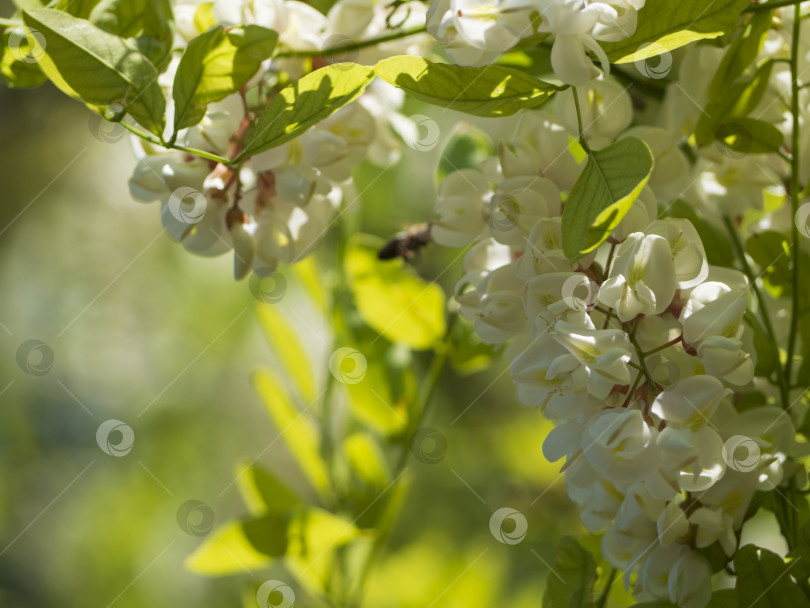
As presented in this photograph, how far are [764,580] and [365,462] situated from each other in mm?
313

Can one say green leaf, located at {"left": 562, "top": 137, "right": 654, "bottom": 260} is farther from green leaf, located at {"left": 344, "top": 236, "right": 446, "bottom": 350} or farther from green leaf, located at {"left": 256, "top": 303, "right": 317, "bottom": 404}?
green leaf, located at {"left": 256, "top": 303, "right": 317, "bottom": 404}

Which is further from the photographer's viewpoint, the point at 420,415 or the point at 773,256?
the point at 420,415

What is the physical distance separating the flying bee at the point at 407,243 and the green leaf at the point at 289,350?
0.45ft

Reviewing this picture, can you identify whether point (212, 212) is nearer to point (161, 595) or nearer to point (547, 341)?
point (547, 341)

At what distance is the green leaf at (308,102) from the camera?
12.5 inches

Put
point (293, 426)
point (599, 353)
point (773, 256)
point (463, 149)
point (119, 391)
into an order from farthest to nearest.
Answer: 1. point (119, 391)
2. point (293, 426)
3. point (463, 149)
4. point (773, 256)
5. point (599, 353)

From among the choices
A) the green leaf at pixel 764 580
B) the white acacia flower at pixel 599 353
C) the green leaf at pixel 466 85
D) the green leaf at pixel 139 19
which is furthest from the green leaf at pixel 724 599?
the green leaf at pixel 139 19

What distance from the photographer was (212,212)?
39cm

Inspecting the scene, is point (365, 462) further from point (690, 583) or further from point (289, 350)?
point (690, 583)

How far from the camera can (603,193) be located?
11.9 inches

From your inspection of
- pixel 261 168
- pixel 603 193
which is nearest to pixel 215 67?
pixel 261 168

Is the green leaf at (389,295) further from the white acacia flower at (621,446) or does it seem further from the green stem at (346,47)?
the white acacia flower at (621,446)

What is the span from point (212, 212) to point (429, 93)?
13 centimetres

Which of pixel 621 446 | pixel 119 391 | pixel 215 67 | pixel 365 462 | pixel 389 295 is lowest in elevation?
pixel 119 391
